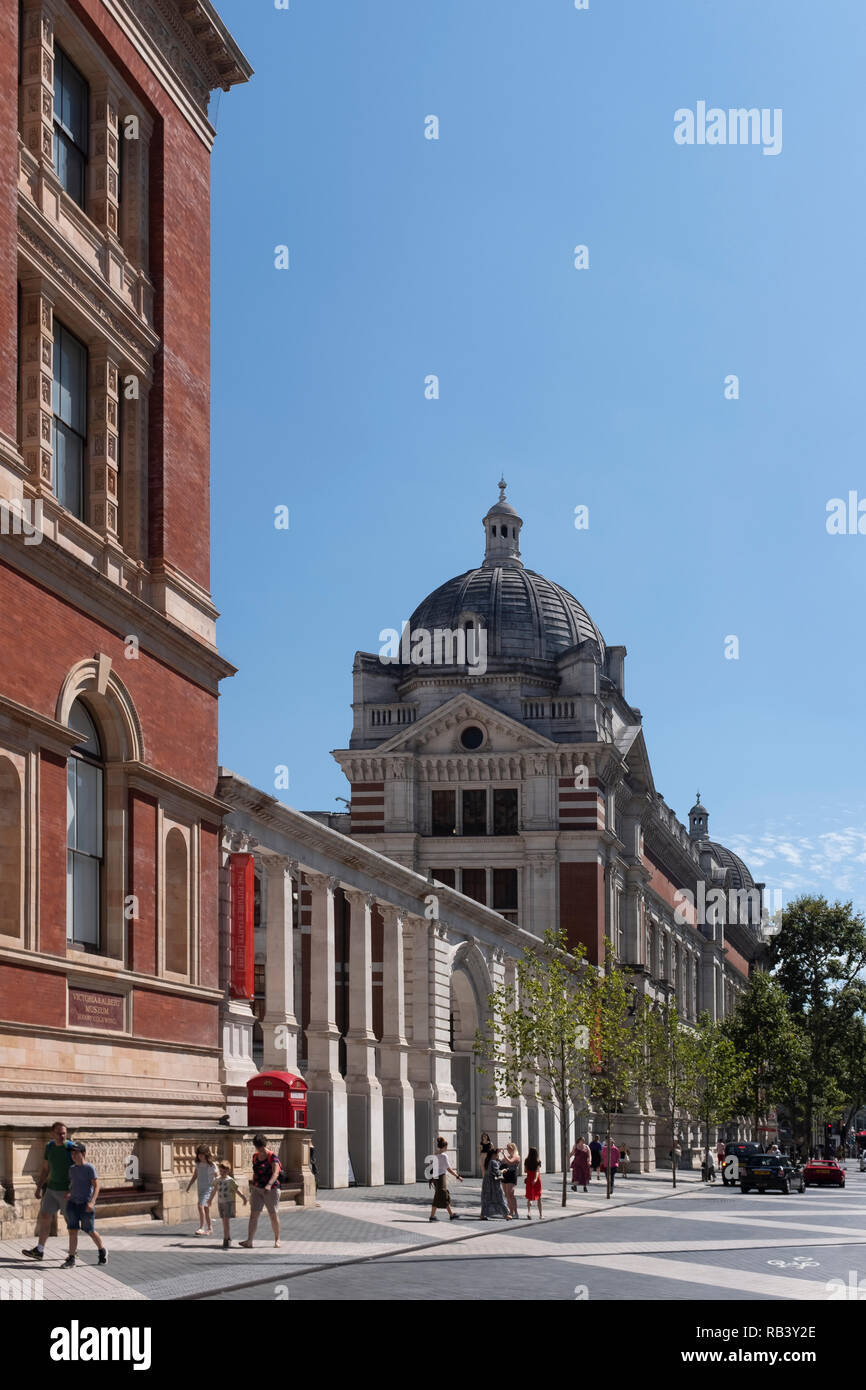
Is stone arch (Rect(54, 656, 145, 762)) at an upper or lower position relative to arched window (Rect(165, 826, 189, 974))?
upper

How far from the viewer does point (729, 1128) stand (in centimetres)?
12700

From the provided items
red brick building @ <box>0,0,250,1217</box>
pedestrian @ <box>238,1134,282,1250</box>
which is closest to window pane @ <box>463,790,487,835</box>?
red brick building @ <box>0,0,250,1217</box>

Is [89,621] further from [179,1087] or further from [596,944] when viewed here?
[596,944]

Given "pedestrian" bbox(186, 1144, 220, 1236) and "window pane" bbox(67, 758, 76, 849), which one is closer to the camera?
"pedestrian" bbox(186, 1144, 220, 1236)

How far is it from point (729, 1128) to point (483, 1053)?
81.6 meters

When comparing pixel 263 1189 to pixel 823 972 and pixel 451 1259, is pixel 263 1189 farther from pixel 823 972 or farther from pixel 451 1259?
pixel 823 972

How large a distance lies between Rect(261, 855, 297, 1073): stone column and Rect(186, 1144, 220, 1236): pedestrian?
34.7 feet

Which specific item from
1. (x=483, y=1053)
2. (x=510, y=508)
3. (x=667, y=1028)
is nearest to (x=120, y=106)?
(x=483, y=1053)

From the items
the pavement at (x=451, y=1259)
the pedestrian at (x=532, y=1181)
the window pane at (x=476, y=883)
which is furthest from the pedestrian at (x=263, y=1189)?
the window pane at (x=476, y=883)

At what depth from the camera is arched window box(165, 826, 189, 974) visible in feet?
→ 101

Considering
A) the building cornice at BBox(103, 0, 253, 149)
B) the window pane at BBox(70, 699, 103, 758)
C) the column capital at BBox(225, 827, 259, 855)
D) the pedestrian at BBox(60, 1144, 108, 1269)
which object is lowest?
the pedestrian at BBox(60, 1144, 108, 1269)

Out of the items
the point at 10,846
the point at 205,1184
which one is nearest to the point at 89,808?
the point at 10,846

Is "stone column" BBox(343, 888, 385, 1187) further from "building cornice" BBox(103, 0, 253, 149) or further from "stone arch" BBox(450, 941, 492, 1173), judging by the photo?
"building cornice" BBox(103, 0, 253, 149)

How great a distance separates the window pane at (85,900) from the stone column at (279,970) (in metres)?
8.31
